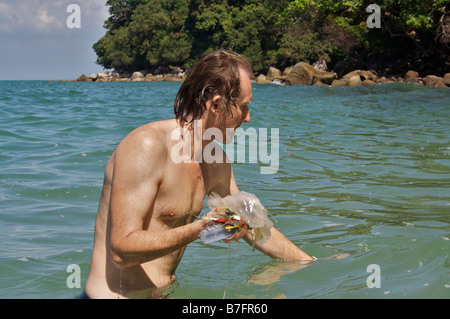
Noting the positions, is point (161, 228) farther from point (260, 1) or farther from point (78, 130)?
point (260, 1)

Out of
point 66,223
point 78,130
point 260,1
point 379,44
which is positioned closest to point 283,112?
point 78,130

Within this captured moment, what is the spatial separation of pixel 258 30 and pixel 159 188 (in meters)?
50.1

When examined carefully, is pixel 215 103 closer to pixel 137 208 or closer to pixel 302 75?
pixel 137 208

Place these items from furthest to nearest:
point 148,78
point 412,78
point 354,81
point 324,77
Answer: point 148,78, point 324,77, point 354,81, point 412,78

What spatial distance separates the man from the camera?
2.08 m

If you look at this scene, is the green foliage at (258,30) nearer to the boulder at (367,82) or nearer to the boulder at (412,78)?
the boulder at (412,78)

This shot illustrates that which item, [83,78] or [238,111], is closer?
[238,111]

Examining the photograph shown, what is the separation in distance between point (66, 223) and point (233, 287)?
2.06 m

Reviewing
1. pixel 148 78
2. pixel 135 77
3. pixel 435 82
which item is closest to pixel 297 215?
pixel 435 82

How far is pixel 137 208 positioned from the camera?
2113mm

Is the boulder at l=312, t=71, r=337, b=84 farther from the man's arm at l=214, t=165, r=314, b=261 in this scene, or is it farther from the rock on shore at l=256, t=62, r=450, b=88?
the man's arm at l=214, t=165, r=314, b=261

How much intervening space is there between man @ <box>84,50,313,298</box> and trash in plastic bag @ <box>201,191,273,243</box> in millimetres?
41

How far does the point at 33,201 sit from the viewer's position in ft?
16.6

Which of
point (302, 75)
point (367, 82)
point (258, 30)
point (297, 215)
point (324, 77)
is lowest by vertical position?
point (297, 215)
